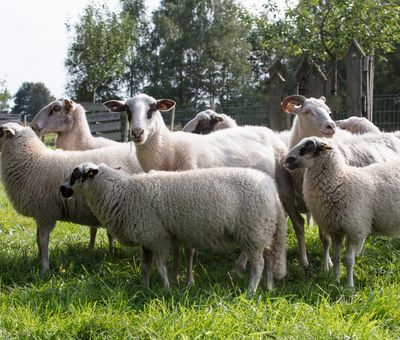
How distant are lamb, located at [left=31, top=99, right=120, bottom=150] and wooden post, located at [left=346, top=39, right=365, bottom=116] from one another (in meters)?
3.91

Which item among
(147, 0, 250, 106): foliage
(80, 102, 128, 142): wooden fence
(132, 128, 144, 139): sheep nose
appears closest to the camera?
(132, 128, 144, 139): sheep nose

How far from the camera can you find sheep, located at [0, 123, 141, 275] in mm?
5242

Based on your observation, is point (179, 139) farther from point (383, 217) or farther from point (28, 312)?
point (28, 312)

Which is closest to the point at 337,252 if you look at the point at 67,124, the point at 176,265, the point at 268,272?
the point at 268,272

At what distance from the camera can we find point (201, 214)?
428cm

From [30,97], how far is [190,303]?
82825 millimetres

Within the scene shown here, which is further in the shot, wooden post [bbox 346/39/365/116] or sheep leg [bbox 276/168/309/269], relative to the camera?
wooden post [bbox 346/39/365/116]

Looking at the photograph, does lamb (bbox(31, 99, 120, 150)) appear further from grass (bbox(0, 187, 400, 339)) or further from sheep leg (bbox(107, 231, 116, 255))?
grass (bbox(0, 187, 400, 339))

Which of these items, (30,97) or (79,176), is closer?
(79,176)

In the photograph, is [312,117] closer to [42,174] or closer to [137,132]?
[137,132]

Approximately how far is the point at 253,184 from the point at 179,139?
1232 mm

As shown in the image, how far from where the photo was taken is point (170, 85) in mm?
42406

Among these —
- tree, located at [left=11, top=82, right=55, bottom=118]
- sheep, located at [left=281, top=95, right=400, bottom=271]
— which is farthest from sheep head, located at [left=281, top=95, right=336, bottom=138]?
tree, located at [left=11, top=82, right=55, bottom=118]

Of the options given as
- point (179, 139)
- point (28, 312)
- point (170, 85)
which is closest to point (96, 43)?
point (170, 85)
